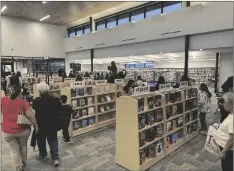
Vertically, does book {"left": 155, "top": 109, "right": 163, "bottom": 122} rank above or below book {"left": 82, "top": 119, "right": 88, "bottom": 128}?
above

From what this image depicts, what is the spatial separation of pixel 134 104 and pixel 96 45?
1001cm

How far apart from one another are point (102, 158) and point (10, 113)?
1937 millimetres

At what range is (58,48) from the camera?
15.1m

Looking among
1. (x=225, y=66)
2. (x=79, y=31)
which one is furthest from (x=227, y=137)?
(x=79, y=31)

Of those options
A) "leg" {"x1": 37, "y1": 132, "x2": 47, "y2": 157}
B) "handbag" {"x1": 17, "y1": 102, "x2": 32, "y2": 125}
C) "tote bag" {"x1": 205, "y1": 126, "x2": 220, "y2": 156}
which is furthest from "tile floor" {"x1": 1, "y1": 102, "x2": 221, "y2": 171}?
"tote bag" {"x1": 205, "y1": 126, "x2": 220, "y2": 156}

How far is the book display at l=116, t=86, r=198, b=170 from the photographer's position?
3.23m

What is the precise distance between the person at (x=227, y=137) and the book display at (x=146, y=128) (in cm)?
132

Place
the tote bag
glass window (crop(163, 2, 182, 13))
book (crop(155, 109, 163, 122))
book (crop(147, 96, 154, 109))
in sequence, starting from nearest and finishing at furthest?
the tote bag, book (crop(147, 96, 154, 109)), book (crop(155, 109, 163, 122)), glass window (crop(163, 2, 182, 13))

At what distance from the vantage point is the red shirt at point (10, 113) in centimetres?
275

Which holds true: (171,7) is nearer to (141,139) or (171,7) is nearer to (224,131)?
(141,139)

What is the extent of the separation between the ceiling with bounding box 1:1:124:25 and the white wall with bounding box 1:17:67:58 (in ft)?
1.99

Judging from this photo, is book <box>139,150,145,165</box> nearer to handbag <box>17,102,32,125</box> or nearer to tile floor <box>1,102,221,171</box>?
tile floor <box>1,102,221,171</box>

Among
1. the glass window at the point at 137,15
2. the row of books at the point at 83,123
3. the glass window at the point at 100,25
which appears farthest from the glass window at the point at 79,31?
the row of books at the point at 83,123

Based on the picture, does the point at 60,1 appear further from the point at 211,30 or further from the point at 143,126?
the point at 143,126
